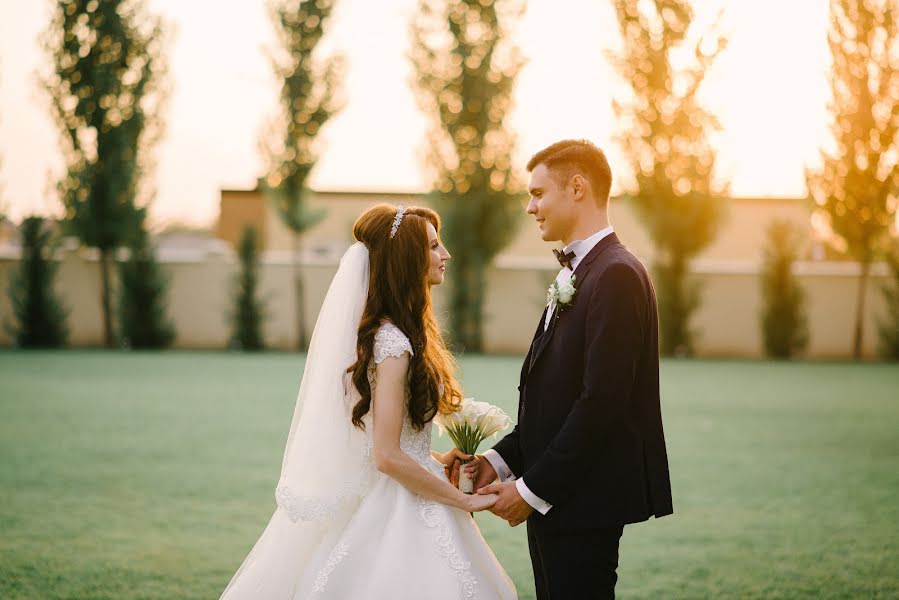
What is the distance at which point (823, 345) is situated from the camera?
2461cm

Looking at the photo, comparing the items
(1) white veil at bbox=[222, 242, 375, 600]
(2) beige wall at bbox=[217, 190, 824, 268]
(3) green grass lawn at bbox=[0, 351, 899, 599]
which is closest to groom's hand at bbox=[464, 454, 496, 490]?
(1) white veil at bbox=[222, 242, 375, 600]

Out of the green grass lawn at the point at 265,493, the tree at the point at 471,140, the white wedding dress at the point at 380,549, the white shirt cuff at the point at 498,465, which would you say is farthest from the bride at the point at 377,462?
the tree at the point at 471,140

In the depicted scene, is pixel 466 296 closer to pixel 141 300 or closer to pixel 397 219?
pixel 141 300

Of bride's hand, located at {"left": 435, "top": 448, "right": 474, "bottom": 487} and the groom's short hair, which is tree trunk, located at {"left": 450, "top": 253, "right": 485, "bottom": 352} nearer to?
bride's hand, located at {"left": 435, "top": 448, "right": 474, "bottom": 487}

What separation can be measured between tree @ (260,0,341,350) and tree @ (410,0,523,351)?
2.66 meters

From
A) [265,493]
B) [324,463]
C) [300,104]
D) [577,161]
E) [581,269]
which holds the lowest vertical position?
[265,493]

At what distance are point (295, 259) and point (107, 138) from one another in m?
5.77

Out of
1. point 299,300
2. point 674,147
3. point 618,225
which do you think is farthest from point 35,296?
point 618,225

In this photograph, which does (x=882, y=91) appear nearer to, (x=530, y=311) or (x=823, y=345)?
(x=823, y=345)

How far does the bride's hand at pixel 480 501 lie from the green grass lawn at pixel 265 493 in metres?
2.03

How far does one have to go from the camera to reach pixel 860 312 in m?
24.0

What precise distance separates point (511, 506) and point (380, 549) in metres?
0.47

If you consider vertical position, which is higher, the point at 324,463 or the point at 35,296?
the point at 324,463

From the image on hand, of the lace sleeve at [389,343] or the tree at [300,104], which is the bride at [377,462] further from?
the tree at [300,104]
